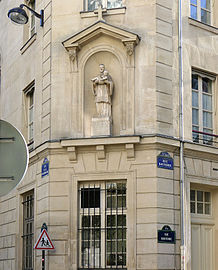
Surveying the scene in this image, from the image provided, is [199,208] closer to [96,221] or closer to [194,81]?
[96,221]

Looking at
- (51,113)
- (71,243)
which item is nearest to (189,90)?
(51,113)

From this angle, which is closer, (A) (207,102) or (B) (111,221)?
(B) (111,221)

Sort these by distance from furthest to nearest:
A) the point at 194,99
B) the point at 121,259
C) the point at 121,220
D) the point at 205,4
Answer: the point at 205,4 → the point at 194,99 → the point at 121,220 → the point at 121,259

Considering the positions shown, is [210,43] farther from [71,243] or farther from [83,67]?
[71,243]

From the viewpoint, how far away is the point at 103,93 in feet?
54.6

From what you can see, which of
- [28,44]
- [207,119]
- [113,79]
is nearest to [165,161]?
[207,119]

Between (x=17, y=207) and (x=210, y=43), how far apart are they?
8198mm

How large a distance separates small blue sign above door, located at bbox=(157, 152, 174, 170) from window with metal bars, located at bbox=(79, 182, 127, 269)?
47.2 inches

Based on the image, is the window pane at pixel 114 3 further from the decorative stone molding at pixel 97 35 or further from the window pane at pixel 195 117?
the window pane at pixel 195 117

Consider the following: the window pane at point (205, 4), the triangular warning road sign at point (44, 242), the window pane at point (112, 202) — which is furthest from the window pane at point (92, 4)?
the triangular warning road sign at point (44, 242)

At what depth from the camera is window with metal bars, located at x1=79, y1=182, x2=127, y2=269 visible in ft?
52.6

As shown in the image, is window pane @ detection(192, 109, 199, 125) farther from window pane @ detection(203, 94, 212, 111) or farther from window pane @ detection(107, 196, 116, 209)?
window pane @ detection(107, 196, 116, 209)

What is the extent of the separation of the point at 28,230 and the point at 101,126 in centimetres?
460

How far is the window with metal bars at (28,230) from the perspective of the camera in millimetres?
18297
